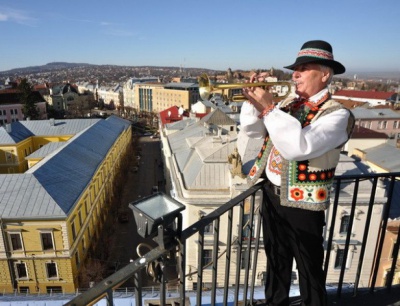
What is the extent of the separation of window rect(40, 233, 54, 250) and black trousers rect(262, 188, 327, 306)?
14.7m

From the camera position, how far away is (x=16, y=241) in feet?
A: 50.9

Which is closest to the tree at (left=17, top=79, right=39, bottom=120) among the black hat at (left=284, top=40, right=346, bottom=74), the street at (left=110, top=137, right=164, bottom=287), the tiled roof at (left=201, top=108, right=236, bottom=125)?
the street at (left=110, top=137, right=164, bottom=287)

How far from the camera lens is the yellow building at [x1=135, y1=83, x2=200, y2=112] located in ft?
250

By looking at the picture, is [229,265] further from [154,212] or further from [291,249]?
[154,212]

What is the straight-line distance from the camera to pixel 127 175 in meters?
34.8

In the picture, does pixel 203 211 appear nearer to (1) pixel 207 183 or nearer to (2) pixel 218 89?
(1) pixel 207 183

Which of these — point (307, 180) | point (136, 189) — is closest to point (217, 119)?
point (136, 189)

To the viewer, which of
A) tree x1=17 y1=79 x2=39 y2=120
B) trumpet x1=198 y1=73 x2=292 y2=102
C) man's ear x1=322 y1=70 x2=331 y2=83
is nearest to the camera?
man's ear x1=322 y1=70 x2=331 y2=83

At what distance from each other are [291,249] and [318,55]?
2033 mm

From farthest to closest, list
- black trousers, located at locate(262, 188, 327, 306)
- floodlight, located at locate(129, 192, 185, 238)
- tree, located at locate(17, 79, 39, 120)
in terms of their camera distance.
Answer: tree, located at locate(17, 79, 39, 120) < black trousers, located at locate(262, 188, 327, 306) < floodlight, located at locate(129, 192, 185, 238)

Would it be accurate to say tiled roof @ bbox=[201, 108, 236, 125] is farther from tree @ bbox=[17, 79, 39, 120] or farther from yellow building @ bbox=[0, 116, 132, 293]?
tree @ bbox=[17, 79, 39, 120]

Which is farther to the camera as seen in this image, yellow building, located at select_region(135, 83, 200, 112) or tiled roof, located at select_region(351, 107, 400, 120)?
yellow building, located at select_region(135, 83, 200, 112)

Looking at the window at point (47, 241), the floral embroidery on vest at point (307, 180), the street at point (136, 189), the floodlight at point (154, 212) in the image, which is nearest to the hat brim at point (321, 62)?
the floral embroidery on vest at point (307, 180)

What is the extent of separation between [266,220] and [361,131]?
29.8 m
